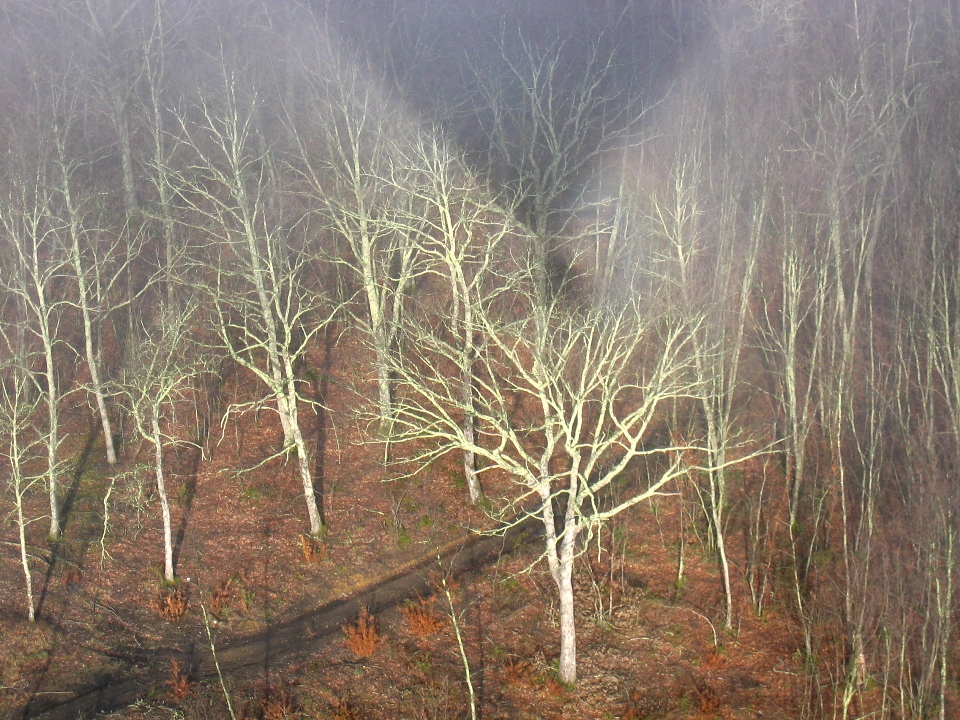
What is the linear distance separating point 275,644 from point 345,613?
1.65 metres

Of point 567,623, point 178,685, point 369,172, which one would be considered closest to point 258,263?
point 369,172

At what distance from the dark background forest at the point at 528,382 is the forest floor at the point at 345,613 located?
0.09m

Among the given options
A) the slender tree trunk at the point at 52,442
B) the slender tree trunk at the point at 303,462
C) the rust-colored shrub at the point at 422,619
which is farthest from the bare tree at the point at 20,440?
the rust-colored shrub at the point at 422,619

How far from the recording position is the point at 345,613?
16.6m

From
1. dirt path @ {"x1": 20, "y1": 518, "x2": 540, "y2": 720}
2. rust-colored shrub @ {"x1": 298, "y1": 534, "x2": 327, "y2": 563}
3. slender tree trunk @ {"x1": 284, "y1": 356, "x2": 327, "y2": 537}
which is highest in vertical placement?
slender tree trunk @ {"x1": 284, "y1": 356, "x2": 327, "y2": 537}

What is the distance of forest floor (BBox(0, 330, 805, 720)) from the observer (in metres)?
14.3

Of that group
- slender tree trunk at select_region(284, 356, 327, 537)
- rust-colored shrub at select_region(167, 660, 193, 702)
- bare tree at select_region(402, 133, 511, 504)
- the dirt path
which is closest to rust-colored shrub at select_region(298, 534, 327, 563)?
slender tree trunk at select_region(284, 356, 327, 537)

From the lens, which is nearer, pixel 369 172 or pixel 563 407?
pixel 563 407

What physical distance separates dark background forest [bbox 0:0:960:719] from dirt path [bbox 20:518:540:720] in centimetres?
24

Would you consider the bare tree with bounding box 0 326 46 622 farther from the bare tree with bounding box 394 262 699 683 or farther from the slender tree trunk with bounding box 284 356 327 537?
the bare tree with bounding box 394 262 699 683

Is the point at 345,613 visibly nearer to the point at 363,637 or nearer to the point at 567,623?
the point at 363,637

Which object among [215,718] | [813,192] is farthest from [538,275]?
[215,718]

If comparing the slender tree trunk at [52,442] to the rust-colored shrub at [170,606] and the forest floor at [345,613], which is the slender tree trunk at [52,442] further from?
the rust-colored shrub at [170,606]

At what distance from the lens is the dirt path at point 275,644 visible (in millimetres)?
13820
